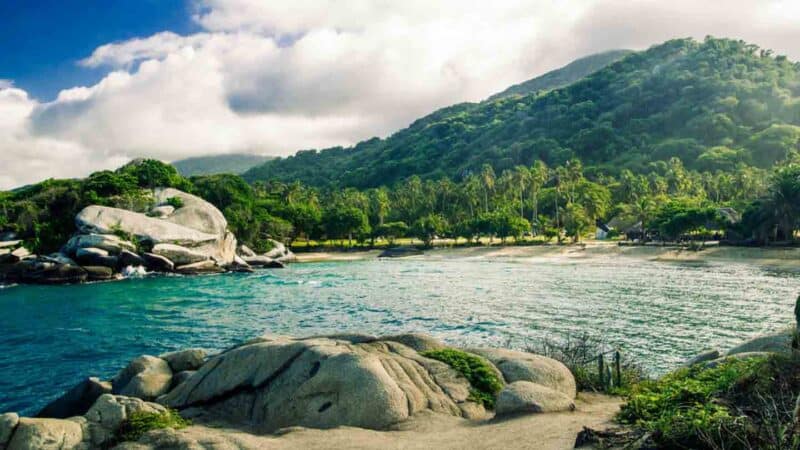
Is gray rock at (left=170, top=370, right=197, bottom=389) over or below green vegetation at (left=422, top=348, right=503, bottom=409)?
below

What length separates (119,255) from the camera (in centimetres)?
7406

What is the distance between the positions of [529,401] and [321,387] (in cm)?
523

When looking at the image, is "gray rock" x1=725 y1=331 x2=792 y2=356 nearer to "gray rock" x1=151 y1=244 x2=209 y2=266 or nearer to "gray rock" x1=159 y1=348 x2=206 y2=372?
"gray rock" x1=159 y1=348 x2=206 y2=372

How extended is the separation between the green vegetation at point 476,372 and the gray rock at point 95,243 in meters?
70.2

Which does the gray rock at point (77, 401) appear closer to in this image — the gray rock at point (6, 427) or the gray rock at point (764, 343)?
the gray rock at point (6, 427)

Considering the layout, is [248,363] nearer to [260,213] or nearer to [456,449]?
[456,449]

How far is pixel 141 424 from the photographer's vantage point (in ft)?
40.1

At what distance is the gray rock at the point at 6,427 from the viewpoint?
11.1 meters

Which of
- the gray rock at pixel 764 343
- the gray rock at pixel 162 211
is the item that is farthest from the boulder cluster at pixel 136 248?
the gray rock at pixel 764 343

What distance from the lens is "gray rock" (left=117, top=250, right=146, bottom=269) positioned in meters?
74.1

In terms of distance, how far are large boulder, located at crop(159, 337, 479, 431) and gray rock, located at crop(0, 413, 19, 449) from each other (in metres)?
4.70

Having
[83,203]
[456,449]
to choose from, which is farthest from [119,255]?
[456,449]

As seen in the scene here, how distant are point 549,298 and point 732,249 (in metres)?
50.2

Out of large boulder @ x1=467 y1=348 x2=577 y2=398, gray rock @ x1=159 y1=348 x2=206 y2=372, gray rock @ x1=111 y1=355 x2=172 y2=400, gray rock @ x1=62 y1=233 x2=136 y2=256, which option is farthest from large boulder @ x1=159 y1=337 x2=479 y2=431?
gray rock @ x1=62 y1=233 x2=136 y2=256
